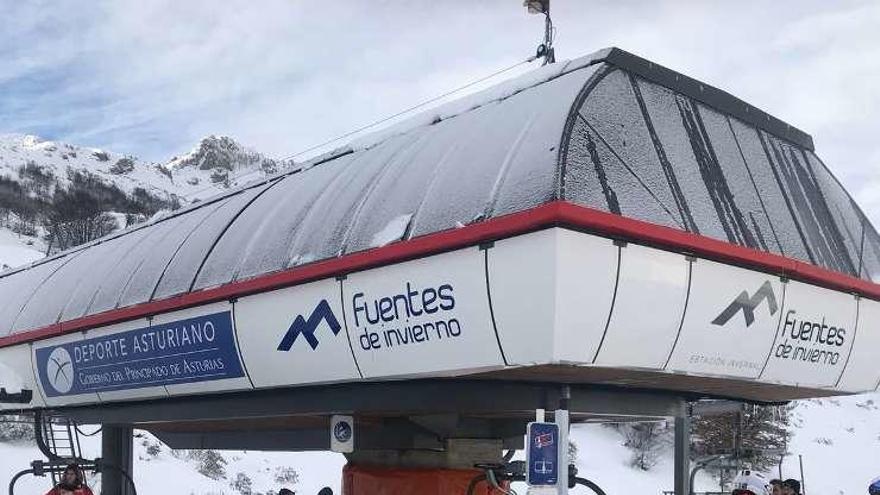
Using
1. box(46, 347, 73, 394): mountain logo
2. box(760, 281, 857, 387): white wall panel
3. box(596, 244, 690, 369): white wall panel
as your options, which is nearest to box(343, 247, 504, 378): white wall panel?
box(596, 244, 690, 369): white wall panel

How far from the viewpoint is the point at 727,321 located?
20.2 ft

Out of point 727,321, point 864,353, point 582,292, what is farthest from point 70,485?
point 864,353

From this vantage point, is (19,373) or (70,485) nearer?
(70,485)

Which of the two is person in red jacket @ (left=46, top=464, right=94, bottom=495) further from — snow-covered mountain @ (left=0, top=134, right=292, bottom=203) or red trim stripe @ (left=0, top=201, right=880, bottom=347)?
snow-covered mountain @ (left=0, top=134, right=292, bottom=203)

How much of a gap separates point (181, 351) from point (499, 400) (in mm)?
3595

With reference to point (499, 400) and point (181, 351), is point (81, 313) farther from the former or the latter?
point (499, 400)

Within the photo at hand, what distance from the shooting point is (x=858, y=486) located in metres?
34.2

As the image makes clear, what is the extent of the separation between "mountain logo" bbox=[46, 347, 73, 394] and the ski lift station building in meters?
1.28

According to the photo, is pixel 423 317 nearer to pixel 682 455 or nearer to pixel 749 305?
pixel 749 305

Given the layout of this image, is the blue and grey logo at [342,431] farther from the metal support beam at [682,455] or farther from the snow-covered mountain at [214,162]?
the snow-covered mountain at [214,162]

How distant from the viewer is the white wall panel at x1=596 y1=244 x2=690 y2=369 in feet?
17.8

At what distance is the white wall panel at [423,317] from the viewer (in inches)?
218

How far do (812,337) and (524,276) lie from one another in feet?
10.2

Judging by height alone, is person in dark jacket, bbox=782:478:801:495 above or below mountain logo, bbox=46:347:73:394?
below
